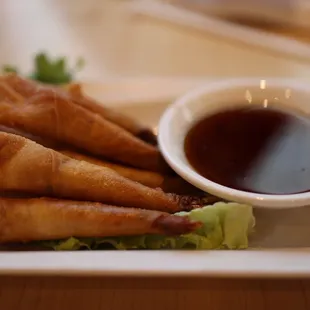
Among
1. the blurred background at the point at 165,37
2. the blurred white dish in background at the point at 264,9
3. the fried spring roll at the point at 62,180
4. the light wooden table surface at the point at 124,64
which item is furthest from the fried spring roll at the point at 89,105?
the blurred white dish in background at the point at 264,9

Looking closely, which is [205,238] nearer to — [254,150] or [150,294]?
[150,294]

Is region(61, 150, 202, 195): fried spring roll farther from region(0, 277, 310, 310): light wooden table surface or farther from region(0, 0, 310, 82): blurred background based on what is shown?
region(0, 0, 310, 82): blurred background

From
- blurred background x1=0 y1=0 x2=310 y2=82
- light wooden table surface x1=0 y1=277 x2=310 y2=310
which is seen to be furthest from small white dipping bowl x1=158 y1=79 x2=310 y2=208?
blurred background x1=0 y1=0 x2=310 y2=82

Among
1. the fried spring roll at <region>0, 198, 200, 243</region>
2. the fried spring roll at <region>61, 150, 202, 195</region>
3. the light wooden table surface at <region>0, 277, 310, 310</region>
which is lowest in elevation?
the light wooden table surface at <region>0, 277, 310, 310</region>

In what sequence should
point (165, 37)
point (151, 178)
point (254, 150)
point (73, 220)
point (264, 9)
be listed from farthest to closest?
point (264, 9) → point (165, 37) → point (254, 150) → point (151, 178) → point (73, 220)

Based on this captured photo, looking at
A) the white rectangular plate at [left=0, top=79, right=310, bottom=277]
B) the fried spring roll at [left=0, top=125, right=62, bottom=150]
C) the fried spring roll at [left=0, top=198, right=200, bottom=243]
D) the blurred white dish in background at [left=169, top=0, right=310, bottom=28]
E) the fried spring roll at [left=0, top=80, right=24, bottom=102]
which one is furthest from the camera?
the blurred white dish in background at [left=169, top=0, right=310, bottom=28]

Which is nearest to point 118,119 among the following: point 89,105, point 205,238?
point 89,105

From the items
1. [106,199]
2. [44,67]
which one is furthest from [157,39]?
[106,199]
